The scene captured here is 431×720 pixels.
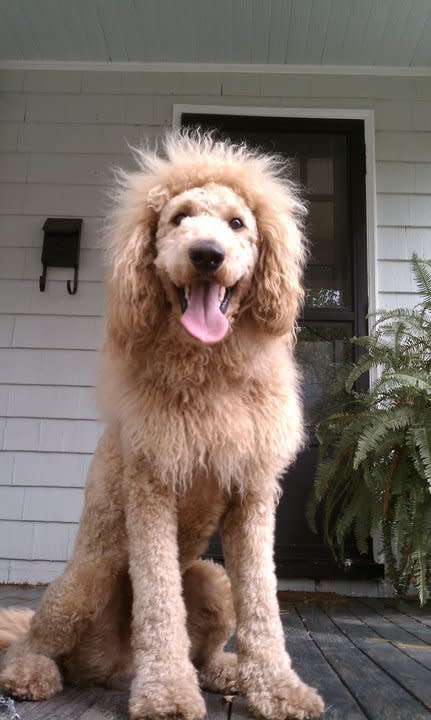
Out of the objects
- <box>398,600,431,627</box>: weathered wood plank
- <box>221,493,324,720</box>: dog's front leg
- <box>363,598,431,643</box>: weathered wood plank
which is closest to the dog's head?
<box>221,493,324,720</box>: dog's front leg

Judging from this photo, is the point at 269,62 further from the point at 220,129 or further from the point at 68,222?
the point at 68,222

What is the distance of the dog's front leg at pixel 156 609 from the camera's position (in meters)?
1.58

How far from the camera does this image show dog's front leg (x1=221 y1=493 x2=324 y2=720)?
5.51 feet

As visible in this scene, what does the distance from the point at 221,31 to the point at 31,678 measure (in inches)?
158

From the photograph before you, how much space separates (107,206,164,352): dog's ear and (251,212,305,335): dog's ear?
294 millimetres

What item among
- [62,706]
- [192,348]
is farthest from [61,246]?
[62,706]

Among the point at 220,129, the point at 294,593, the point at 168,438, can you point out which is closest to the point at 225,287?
the point at 168,438

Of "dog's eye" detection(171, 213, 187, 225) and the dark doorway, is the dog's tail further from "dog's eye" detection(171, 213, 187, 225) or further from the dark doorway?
the dark doorway

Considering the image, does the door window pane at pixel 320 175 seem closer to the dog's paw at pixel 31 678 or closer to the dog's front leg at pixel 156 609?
the dog's front leg at pixel 156 609

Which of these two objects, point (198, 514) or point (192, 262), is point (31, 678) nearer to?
point (198, 514)

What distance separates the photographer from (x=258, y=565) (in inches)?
71.4

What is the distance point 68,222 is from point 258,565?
3.16 metres

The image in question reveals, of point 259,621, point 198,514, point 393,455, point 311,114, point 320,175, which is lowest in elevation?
point 259,621

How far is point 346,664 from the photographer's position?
2398mm
